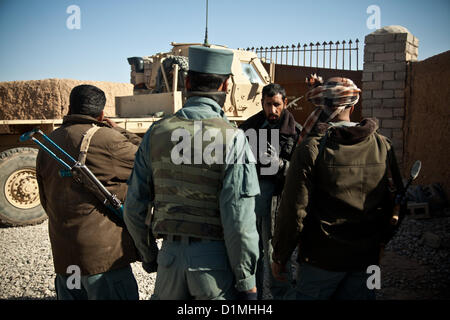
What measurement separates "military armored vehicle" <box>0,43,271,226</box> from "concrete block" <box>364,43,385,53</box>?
202 cm

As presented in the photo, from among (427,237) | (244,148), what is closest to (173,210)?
(244,148)

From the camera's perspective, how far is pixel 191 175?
171 centimetres

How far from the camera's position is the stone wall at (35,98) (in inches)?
535

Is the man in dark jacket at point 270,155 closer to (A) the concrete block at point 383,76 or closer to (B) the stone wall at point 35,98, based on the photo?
(A) the concrete block at point 383,76

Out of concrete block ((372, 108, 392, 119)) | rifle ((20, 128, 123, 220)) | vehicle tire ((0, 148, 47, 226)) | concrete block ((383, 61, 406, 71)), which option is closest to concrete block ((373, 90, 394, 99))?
concrete block ((372, 108, 392, 119))

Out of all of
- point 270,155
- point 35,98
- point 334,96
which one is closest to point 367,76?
point 270,155

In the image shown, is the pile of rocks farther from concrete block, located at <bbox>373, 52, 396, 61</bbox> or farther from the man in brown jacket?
concrete block, located at <bbox>373, 52, 396, 61</bbox>

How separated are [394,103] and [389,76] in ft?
1.71

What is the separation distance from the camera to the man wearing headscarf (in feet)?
6.20

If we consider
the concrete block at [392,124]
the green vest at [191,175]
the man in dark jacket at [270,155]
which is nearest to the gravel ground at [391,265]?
the man in dark jacket at [270,155]

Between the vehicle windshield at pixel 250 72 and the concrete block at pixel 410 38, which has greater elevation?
the concrete block at pixel 410 38

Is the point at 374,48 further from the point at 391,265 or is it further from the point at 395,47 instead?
the point at 391,265

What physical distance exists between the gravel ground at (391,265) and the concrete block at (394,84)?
112 inches

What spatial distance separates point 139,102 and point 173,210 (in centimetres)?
545
